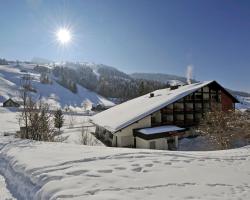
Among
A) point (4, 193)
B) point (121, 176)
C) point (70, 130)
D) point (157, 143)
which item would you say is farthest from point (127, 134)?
point (70, 130)

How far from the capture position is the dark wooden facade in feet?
89.1

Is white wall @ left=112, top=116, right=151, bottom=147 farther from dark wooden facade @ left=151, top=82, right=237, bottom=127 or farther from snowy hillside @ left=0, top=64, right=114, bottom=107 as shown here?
snowy hillside @ left=0, top=64, right=114, bottom=107

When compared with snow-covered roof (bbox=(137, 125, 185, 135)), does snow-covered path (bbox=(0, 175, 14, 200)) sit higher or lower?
lower

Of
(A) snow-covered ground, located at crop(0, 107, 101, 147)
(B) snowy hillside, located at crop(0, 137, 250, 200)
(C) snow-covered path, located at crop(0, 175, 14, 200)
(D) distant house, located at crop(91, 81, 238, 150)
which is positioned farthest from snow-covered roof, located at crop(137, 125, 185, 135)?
(C) snow-covered path, located at crop(0, 175, 14, 200)

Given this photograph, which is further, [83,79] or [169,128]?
[83,79]

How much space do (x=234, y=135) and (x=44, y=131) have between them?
1714cm

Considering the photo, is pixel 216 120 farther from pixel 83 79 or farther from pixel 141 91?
pixel 83 79

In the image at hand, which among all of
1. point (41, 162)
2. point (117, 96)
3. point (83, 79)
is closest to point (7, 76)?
point (83, 79)

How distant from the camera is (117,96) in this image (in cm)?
15862

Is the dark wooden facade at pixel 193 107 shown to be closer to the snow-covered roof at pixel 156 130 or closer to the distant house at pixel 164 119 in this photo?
the distant house at pixel 164 119

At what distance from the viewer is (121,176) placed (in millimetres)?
6426

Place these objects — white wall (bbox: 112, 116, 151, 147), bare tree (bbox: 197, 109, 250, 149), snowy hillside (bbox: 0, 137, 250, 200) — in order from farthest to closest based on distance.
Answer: white wall (bbox: 112, 116, 151, 147) → bare tree (bbox: 197, 109, 250, 149) → snowy hillside (bbox: 0, 137, 250, 200)

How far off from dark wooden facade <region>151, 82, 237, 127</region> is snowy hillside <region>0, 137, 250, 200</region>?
58.1 feet

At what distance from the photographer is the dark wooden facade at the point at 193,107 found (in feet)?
89.1
